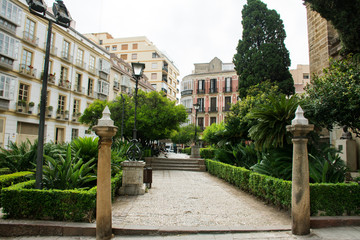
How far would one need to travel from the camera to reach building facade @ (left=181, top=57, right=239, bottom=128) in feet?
142

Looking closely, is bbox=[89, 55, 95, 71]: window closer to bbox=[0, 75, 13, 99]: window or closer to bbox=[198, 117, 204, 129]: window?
bbox=[0, 75, 13, 99]: window

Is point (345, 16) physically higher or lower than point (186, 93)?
lower

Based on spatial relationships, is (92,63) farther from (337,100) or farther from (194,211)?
(337,100)

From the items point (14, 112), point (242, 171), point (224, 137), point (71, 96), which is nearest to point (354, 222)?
point (242, 171)

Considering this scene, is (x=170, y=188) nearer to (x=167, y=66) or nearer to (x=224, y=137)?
(x=224, y=137)

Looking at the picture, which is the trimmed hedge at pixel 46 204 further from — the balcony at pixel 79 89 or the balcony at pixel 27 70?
the balcony at pixel 79 89

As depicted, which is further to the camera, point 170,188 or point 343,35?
point 170,188

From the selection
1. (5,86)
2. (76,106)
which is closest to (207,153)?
(5,86)

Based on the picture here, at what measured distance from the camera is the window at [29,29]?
74.4 ft

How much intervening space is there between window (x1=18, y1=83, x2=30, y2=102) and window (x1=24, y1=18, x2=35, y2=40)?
13.9 feet

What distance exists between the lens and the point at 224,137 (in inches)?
560

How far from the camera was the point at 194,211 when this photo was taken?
6.26 metres

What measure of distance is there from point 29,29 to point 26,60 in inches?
110

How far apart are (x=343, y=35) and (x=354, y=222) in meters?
6.65
